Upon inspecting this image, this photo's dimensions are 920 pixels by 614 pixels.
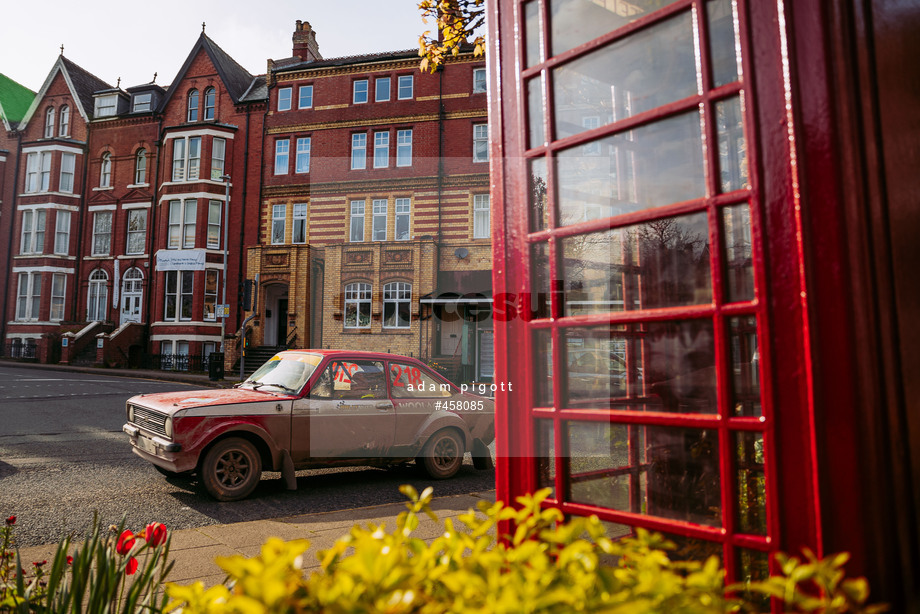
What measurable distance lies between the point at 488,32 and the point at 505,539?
2091 millimetres

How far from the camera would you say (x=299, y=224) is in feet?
92.4

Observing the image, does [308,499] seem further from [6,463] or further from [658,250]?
[658,250]

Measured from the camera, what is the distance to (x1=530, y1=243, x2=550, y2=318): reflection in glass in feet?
7.63

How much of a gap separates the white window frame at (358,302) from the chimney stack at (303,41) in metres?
12.9

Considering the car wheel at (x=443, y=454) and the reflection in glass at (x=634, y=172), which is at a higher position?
the reflection in glass at (x=634, y=172)

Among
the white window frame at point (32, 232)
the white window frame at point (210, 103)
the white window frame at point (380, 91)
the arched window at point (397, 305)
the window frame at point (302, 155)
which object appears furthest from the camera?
the white window frame at point (32, 232)

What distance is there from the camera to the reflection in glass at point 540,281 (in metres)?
2.32

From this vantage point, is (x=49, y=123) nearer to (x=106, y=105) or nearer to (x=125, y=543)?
(x=106, y=105)

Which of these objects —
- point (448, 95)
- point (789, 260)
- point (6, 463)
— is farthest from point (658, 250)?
point (448, 95)

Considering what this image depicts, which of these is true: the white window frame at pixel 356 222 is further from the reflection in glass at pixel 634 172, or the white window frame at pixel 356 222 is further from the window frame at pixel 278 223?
A: the reflection in glass at pixel 634 172

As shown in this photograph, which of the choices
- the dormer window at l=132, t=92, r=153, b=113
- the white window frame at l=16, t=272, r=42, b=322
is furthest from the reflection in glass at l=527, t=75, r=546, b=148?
the white window frame at l=16, t=272, r=42, b=322

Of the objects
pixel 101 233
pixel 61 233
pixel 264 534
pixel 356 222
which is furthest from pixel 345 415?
pixel 61 233

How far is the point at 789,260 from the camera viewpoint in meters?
1.64

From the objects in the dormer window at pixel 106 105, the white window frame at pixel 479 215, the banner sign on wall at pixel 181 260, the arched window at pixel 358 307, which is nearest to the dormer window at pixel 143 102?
the dormer window at pixel 106 105
